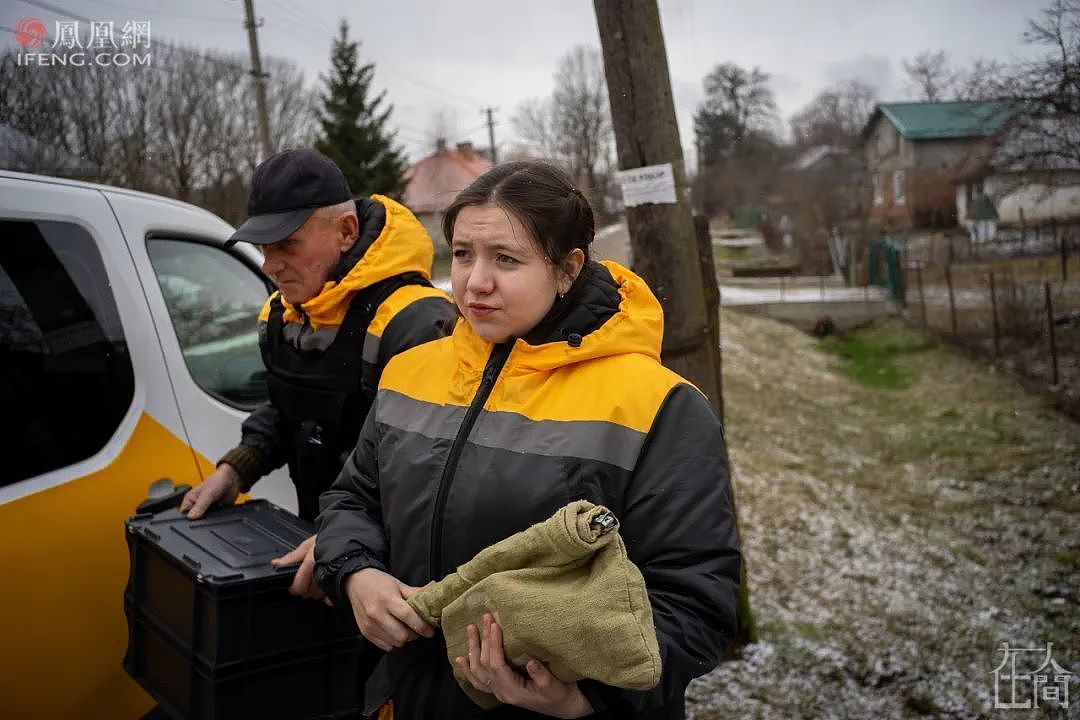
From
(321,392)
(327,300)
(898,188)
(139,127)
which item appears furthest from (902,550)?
(898,188)

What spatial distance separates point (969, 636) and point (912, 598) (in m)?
0.57

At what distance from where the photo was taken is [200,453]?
8.54ft

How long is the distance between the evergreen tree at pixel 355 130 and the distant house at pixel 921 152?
45.5 feet

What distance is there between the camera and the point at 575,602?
48.8 inches

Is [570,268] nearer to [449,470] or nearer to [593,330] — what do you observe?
[593,330]

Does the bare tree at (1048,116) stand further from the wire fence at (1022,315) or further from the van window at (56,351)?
the van window at (56,351)

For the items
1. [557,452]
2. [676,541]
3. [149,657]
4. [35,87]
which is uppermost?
[35,87]

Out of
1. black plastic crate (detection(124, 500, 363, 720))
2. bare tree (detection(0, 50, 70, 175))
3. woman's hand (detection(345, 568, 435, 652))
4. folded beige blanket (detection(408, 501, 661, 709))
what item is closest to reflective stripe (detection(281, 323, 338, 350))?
black plastic crate (detection(124, 500, 363, 720))

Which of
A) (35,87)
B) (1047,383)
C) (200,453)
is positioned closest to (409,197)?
(1047,383)

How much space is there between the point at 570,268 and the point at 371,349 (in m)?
0.75

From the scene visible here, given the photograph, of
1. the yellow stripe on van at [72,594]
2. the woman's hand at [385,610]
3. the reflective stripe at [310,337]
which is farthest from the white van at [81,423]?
the woman's hand at [385,610]

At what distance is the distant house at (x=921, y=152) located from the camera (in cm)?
968

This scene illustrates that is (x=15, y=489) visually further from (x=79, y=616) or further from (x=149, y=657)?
(x=149, y=657)

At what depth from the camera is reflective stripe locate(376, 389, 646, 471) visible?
1.48 metres
